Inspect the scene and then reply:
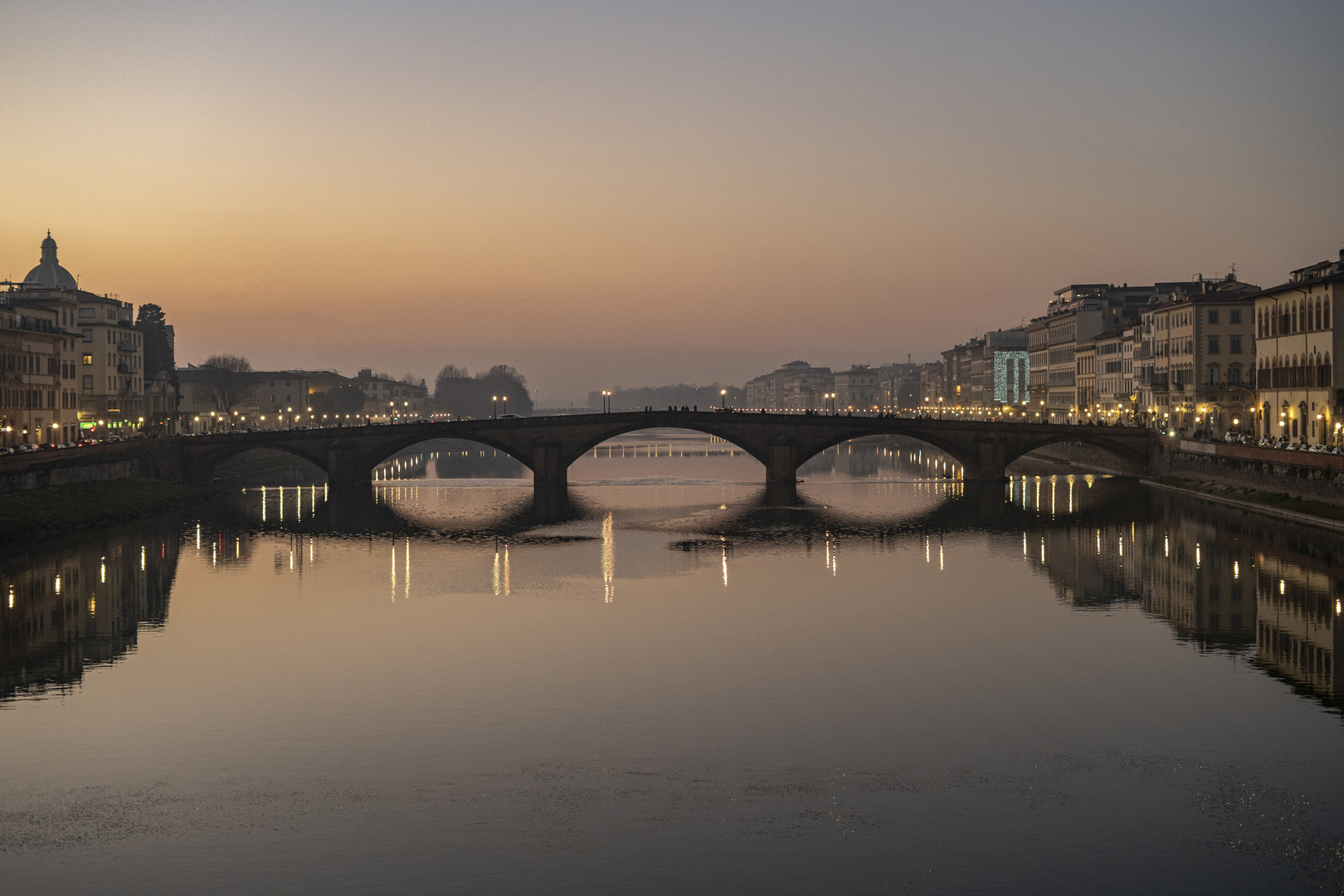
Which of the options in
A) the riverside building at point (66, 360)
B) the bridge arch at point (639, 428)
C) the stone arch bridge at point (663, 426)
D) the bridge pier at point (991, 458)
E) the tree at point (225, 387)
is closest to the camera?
the riverside building at point (66, 360)

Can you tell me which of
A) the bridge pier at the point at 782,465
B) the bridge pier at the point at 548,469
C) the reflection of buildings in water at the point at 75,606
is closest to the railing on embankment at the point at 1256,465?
the bridge pier at the point at 782,465

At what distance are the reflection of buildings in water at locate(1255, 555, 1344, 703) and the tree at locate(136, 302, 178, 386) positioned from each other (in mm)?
116338

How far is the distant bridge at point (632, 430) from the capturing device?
100875mm

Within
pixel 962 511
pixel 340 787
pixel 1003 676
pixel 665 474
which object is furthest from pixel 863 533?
pixel 665 474

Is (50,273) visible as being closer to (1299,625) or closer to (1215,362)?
(1215,362)

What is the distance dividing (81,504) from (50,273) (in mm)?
72776

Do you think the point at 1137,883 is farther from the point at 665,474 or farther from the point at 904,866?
the point at 665,474

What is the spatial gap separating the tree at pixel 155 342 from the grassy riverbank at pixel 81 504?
2177 inches

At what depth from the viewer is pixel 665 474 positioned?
128750 millimetres

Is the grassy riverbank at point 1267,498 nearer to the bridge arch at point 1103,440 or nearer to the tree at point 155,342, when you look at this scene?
the bridge arch at point 1103,440

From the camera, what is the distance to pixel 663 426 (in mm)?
103938

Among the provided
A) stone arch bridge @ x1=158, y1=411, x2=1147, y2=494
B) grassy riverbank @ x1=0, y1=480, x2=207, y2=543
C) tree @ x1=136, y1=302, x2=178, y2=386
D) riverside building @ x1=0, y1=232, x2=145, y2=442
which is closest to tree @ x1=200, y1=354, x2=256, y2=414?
tree @ x1=136, y1=302, x2=178, y2=386

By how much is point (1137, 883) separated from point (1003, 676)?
47.8 feet

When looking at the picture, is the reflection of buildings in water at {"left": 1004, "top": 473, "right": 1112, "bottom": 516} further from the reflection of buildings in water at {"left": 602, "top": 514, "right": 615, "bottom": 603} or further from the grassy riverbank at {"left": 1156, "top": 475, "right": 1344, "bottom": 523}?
the reflection of buildings in water at {"left": 602, "top": 514, "right": 615, "bottom": 603}
